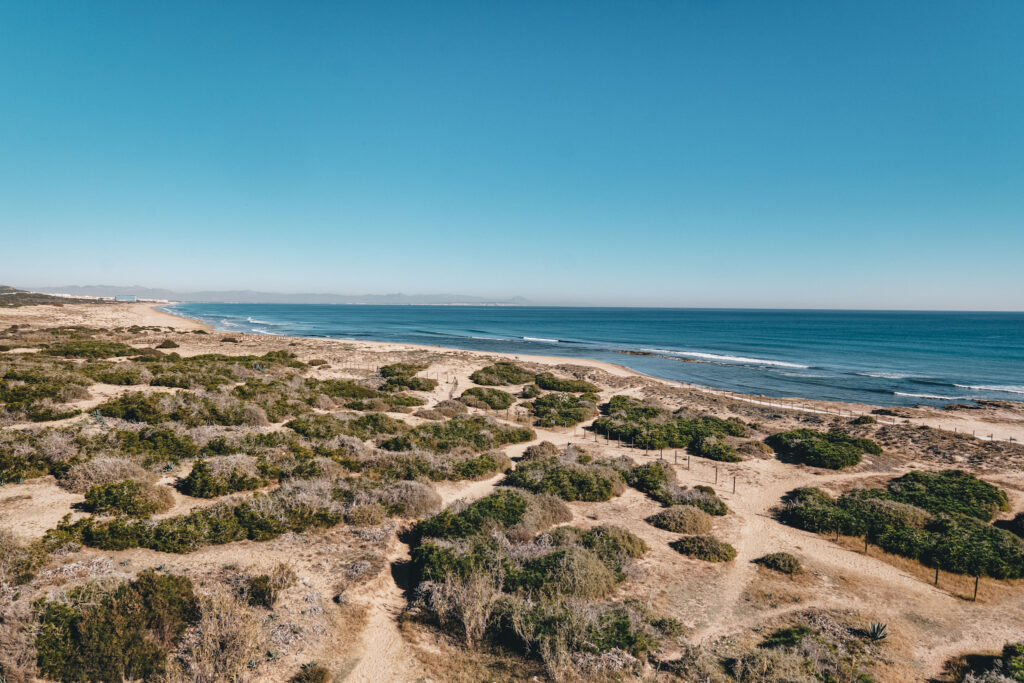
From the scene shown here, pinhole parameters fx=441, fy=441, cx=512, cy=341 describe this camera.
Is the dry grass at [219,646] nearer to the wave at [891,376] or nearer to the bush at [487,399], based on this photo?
the bush at [487,399]

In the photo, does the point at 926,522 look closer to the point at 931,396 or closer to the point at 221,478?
the point at 221,478

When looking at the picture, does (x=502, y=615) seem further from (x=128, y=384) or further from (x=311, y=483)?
(x=128, y=384)

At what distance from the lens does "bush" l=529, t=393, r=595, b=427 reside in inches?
1047

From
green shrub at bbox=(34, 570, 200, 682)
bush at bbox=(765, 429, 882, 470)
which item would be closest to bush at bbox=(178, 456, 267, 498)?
green shrub at bbox=(34, 570, 200, 682)

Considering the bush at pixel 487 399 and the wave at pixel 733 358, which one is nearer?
the bush at pixel 487 399

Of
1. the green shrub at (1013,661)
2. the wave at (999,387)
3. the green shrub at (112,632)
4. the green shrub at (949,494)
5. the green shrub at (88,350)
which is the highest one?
the green shrub at (88,350)

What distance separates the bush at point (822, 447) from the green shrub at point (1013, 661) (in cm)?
1303

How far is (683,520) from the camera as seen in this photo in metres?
14.0

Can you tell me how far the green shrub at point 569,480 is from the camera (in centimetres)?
1576

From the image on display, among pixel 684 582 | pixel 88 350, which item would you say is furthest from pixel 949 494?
pixel 88 350

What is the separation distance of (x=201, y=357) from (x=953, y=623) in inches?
1693

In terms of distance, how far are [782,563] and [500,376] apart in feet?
93.3

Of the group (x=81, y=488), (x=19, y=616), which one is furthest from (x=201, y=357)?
(x=19, y=616)

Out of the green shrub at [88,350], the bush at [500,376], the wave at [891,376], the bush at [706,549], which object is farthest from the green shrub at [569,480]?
the wave at [891,376]
